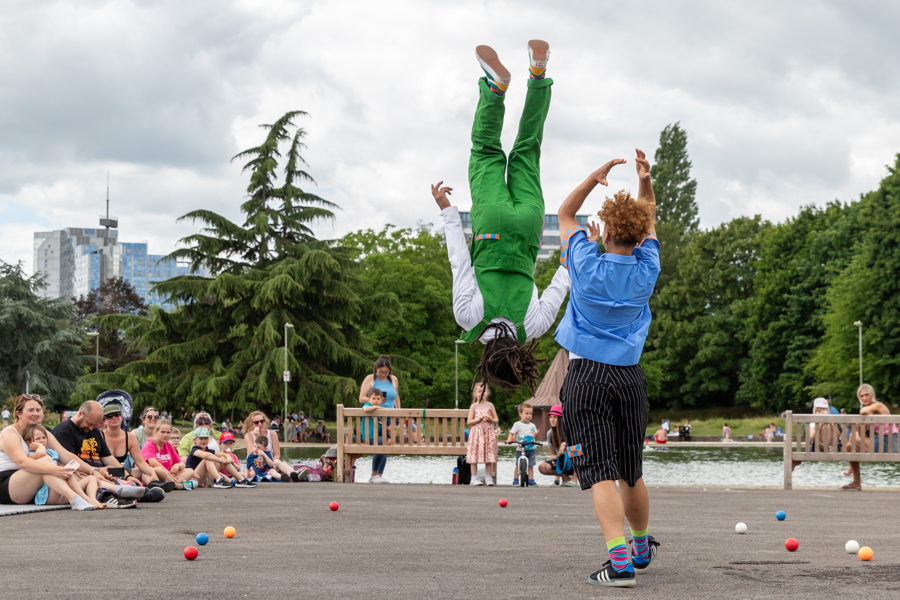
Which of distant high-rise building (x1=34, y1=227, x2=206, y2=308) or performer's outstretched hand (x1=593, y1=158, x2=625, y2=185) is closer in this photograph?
performer's outstretched hand (x1=593, y1=158, x2=625, y2=185)

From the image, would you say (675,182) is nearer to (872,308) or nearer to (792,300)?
(792,300)

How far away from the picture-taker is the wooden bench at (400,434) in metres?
12.9

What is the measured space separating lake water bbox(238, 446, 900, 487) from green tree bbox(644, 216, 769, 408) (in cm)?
3119

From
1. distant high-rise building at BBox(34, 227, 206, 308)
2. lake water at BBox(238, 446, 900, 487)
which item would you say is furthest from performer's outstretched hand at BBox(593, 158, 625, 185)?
distant high-rise building at BBox(34, 227, 206, 308)

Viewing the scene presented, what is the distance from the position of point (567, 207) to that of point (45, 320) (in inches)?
2056

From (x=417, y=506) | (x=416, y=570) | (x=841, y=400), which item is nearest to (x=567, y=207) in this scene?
(x=416, y=570)

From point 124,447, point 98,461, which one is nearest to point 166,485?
point 124,447

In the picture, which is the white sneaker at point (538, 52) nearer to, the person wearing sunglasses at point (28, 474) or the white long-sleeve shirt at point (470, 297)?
the white long-sleeve shirt at point (470, 297)

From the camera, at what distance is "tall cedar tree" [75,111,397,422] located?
34.7 meters

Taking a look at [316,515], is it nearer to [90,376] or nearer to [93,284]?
[90,376]

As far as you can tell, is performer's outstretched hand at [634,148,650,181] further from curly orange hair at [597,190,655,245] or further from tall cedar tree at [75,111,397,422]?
tall cedar tree at [75,111,397,422]

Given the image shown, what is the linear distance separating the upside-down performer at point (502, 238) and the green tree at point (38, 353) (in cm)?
4746

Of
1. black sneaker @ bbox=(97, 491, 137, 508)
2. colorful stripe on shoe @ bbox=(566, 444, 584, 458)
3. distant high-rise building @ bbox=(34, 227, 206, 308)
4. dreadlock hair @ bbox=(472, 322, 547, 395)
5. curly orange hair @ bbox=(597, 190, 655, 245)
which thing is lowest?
black sneaker @ bbox=(97, 491, 137, 508)

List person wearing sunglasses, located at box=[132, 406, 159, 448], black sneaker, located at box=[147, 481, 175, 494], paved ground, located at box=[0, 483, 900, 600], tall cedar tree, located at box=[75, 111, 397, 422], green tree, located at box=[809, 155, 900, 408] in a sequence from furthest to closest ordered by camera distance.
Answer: green tree, located at box=[809, 155, 900, 408] < tall cedar tree, located at box=[75, 111, 397, 422] < person wearing sunglasses, located at box=[132, 406, 159, 448] < black sneaker, located at box=[147, 481, 175, 494] < paved ground, located at box=[0, 483, 900, 600]
